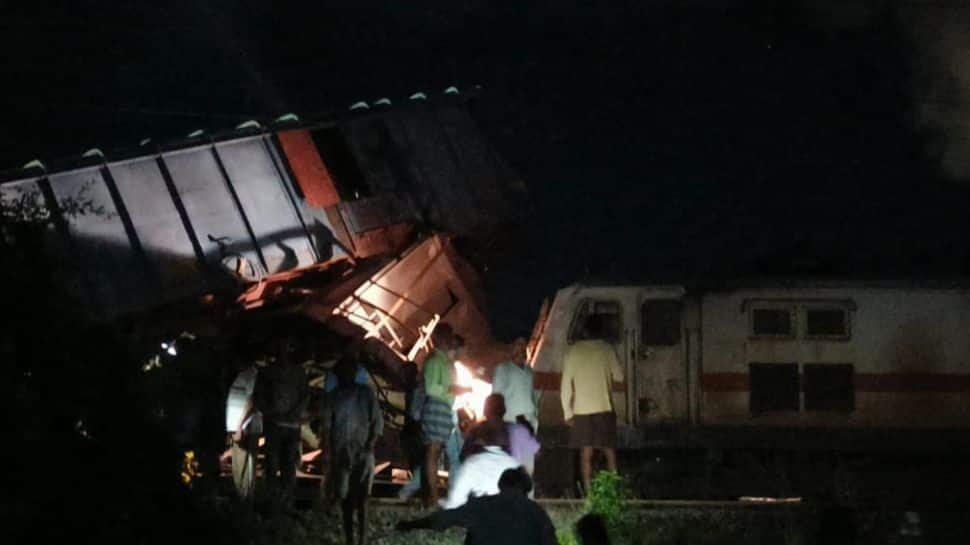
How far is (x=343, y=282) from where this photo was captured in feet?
58.4

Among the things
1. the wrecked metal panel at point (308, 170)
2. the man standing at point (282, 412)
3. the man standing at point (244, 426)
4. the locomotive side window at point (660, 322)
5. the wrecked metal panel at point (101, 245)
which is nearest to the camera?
the man standing at point (282, 412)

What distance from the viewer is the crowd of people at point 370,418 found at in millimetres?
12805

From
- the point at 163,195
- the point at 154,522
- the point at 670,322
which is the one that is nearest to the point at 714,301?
the point at 670,322

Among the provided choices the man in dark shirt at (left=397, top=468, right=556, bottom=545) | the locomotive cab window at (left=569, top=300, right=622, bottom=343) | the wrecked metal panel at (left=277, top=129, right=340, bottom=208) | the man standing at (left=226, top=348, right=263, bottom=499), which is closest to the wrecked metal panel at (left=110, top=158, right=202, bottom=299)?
the wrecked metal panel at (left=277, top=129, right=340, bottom=208)

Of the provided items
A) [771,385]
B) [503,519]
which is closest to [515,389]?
[771,385]

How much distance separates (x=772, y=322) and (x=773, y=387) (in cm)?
71

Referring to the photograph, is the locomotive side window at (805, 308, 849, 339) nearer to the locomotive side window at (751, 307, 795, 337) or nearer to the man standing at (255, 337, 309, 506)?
the locomotive side window at (751, 307, 795, 337)

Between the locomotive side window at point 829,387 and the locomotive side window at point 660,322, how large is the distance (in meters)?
1.49

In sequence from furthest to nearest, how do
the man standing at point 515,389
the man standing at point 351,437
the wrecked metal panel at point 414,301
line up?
the wrecked metal panel at point 414,301, the man standing at point 515,389, the man standing at point 351,437

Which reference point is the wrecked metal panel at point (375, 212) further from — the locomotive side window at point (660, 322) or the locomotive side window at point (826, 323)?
the locomotive side window at point (826, 323)

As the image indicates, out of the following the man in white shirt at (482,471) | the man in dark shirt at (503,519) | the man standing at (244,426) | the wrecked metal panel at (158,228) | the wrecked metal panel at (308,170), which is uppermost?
the wrecked metal panel at (308,170)

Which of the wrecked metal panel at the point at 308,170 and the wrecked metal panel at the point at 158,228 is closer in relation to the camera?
the wrecked metal panel at the point at 158,228

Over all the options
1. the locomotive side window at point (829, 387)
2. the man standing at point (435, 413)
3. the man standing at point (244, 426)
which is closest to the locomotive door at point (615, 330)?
the locomotive side window at point (829, 387)

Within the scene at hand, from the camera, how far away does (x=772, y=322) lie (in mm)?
16297
